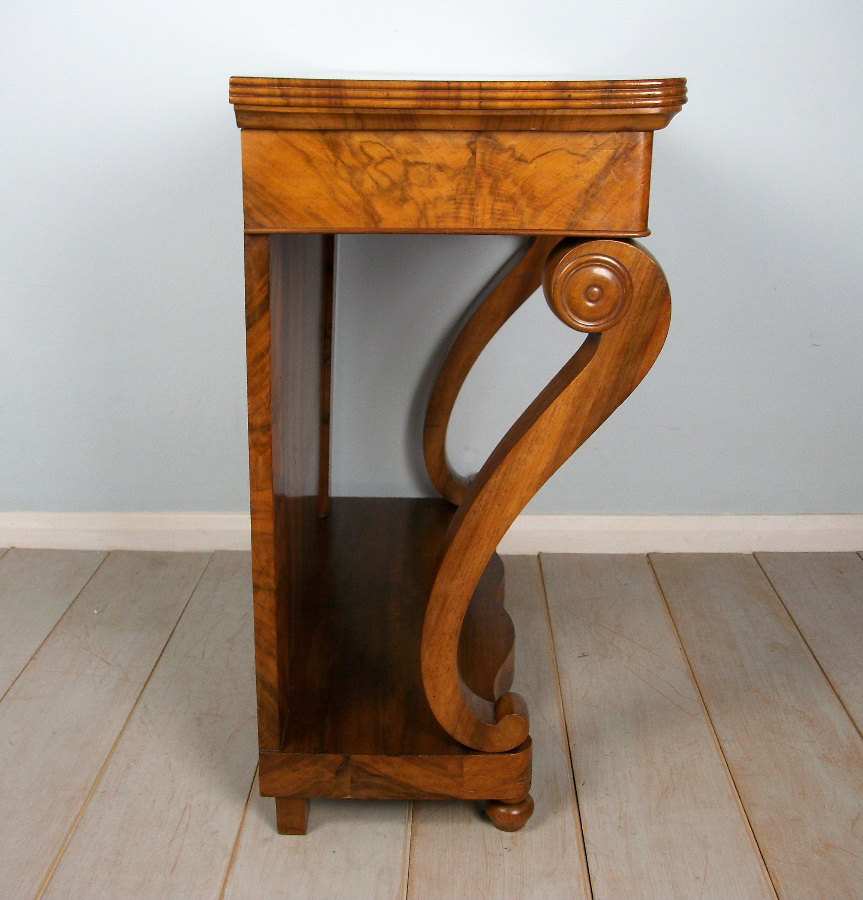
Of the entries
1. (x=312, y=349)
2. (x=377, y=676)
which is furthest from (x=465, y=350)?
(x=377, y=676)

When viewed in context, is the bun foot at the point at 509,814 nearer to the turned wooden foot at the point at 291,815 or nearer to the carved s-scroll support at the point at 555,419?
the carved s-scroll support at the point at 555,419

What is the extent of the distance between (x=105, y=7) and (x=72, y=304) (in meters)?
0.46

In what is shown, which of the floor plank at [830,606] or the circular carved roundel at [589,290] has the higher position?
the circular carved roundel at [589,290]

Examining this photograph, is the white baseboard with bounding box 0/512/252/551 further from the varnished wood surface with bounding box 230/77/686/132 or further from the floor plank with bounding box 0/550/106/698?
the varnished wood surface with bounding box 230/77/686/132

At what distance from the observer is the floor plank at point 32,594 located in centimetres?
144

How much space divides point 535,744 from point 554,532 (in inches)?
22.1

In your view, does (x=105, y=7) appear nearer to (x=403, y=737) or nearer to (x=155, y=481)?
(x=155, y=481)

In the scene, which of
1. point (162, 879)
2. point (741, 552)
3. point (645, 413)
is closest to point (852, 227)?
point (645, 413)

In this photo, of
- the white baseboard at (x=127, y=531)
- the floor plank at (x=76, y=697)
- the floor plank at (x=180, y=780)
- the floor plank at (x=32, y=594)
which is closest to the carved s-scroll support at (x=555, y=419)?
the floor plank at (x=180, y=780)

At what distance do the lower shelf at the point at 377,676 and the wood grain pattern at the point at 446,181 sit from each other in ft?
1.81

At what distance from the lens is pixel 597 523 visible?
1.75 meters

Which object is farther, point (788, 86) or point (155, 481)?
point (155, 481)

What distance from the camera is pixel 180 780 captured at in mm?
1176

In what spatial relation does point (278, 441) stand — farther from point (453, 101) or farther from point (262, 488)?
point (453, 101)
